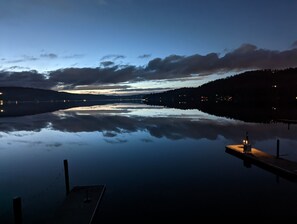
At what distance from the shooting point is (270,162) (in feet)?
81.8

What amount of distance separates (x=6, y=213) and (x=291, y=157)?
26515 mm

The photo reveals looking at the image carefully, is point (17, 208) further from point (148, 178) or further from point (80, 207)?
point (148, 178)

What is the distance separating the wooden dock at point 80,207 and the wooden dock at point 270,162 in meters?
14.9

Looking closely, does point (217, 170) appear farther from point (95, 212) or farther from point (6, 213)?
point (6, 213)

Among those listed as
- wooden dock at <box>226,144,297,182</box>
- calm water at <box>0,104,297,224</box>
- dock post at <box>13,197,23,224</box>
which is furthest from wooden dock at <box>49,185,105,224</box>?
wooden dock at <box>226,144,297,182</box>

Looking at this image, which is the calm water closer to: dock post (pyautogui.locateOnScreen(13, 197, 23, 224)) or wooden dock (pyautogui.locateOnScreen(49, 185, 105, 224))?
wooden dock (pyautogui.locateOnScreen(49, 185, 105, 224))

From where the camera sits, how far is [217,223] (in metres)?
14.6

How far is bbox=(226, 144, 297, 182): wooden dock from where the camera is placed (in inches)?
869

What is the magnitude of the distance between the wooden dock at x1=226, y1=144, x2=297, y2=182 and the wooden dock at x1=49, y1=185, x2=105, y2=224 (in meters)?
14.9

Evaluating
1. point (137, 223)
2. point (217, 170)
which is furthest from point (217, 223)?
point (217, 170)

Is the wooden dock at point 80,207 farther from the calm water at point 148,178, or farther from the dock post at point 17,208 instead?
the dock post at point 17,208

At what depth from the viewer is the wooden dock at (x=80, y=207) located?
→ 46.0 ft

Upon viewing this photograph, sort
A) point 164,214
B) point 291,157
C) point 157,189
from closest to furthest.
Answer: point 164,214 < point 157,189 < point 291,157

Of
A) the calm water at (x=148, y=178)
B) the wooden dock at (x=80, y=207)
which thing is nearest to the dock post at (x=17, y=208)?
the wooden dock at (x=80, y=207)
